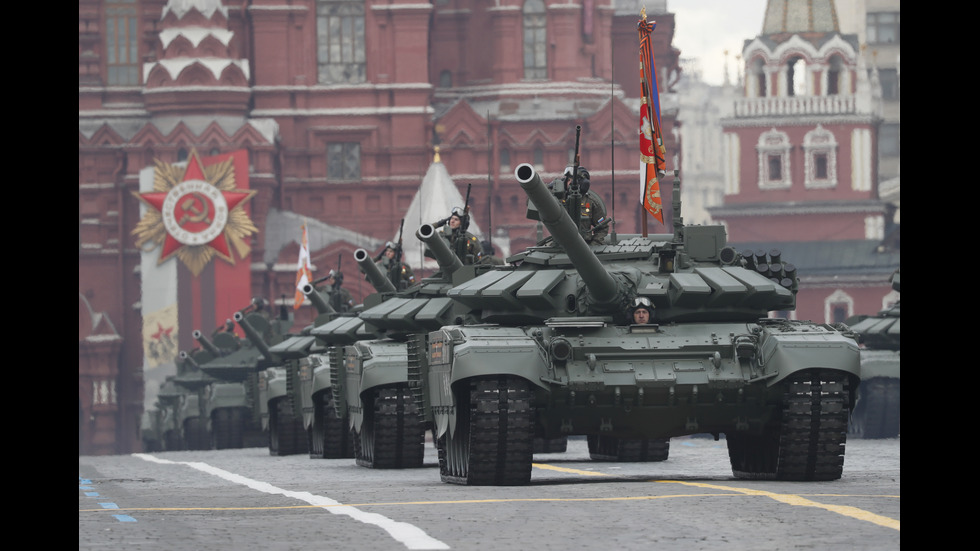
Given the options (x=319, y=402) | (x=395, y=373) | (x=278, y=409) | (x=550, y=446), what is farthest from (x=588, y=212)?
(x=278, y=409)

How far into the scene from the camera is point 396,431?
24.8 metres

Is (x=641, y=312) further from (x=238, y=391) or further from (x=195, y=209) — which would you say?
(x=195, y=209)

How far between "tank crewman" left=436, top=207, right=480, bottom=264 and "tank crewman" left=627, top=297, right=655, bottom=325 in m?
8.60

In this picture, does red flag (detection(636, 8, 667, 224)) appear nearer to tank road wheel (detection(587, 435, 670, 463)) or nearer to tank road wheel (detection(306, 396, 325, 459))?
tank road wheel (detection(587, 435, 670, 463))

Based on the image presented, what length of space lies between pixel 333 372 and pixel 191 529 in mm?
14178

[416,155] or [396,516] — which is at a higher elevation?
[416,155]

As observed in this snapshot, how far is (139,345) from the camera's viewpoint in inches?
3226

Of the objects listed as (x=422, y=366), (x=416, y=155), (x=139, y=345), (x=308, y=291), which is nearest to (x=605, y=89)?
(x=416, y=155)

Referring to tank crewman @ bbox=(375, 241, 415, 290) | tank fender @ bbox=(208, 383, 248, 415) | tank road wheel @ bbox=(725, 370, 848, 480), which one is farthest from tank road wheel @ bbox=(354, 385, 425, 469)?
tank fender @ bbox=(208, 383, 248, 415)

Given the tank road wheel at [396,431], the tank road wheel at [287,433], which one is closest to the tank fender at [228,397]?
the tank road wheel at [287,433]

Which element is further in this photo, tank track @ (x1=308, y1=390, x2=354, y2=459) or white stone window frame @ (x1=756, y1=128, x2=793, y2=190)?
white stone window frame @ (x1=756, y1=128, x2=793, y2=190)

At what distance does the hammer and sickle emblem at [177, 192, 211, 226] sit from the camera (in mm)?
78125

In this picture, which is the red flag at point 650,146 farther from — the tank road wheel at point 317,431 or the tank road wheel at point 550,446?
the tank road wheel at point 317,431

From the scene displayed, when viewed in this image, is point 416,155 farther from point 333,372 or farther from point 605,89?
point 333,372
